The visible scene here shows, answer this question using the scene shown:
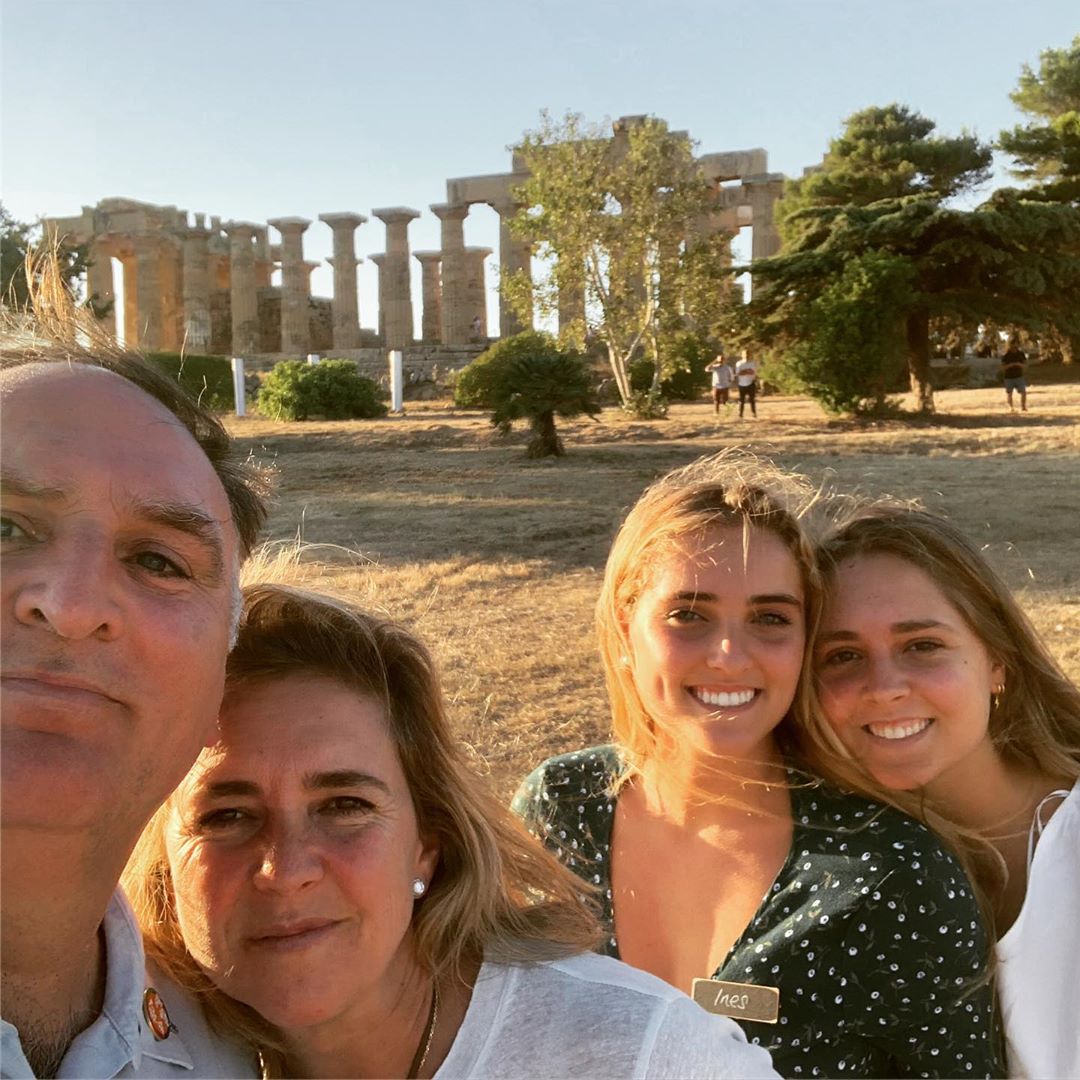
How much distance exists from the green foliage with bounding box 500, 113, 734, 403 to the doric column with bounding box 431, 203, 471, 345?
18471 mm

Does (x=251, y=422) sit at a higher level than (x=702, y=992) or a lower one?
higher

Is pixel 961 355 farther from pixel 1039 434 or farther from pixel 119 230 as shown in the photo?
pixel 119 230

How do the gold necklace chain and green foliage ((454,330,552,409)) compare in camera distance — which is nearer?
the gold necklace chain

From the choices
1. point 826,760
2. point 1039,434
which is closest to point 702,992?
point 826,760

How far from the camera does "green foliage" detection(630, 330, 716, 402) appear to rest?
2447 centimetres

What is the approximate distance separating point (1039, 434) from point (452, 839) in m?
17.2

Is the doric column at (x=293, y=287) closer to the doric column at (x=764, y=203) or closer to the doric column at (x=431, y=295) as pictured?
the doric column at (x=431, y=295)

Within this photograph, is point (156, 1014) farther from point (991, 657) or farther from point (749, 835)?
point (991, 657)

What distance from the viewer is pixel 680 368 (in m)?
26.5

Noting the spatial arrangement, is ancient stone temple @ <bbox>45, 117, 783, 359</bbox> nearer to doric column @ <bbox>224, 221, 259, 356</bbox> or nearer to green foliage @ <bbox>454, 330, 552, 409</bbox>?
doric column @ <bbox>224, 221, 259, 356</bbox>

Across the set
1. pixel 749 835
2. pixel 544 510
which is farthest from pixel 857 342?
pixel 749 835

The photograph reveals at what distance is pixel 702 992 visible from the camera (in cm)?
252

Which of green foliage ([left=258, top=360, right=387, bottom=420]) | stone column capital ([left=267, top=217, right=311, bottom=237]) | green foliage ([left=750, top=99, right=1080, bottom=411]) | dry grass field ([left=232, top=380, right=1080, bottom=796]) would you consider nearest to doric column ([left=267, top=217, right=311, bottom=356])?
stone column capital ([left=267, top=217, right=311, bottom=237])

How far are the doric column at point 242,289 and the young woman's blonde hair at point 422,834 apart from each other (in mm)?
46184
